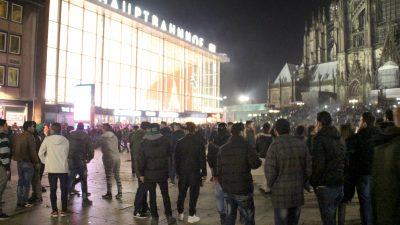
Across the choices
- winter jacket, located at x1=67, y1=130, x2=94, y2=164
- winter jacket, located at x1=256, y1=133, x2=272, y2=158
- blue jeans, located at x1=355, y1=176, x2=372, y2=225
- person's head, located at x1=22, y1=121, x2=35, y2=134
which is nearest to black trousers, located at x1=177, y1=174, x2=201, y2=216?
winter jacket, located at x1=256, y1=133, x2=272, y2=158

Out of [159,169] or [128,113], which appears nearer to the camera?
[159,169]

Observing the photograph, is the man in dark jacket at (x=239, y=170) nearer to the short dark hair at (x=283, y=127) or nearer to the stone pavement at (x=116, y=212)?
the short dark hair at (x=283, y=127)

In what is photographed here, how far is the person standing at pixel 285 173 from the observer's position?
4.88 meters

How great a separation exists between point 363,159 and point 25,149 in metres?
7.56

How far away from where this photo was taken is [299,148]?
16.4 ft

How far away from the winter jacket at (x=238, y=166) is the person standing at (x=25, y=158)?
5517mm

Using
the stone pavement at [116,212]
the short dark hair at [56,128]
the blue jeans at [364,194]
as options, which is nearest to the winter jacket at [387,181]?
the blue jeans at [364,194]

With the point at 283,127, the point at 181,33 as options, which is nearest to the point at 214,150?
the point at 283,127

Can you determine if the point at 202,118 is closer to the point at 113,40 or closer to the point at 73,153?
the point at 113,40

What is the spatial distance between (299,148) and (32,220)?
19.7ft

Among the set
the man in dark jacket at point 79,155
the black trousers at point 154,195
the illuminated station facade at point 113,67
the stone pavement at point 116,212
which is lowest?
the stone pavement at point 116,212

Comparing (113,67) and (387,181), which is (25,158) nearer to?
(387,181)

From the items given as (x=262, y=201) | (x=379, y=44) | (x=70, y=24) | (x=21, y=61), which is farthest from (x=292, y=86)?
(x=262, y=201)

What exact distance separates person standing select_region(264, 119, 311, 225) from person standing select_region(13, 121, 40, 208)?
630 centimetres
